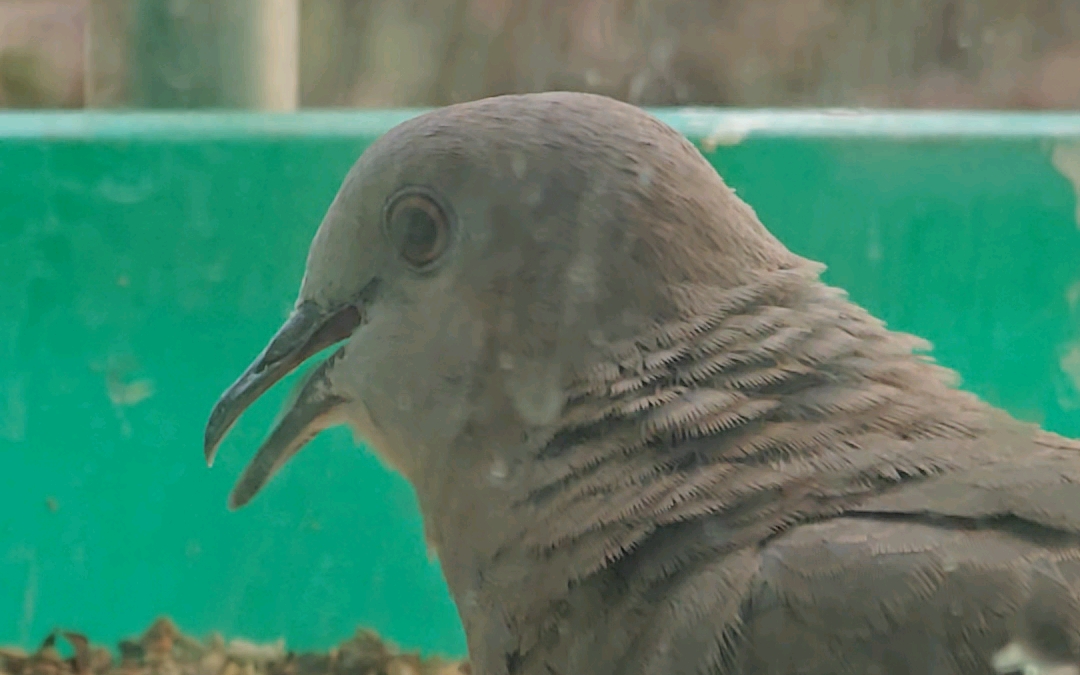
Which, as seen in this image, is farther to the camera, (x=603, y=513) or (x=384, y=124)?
(x=384, y=124)

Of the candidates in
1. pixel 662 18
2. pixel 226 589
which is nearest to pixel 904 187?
pixel 662 18

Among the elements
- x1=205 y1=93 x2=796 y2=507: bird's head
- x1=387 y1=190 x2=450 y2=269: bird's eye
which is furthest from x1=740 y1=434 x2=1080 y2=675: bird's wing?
x1=387 y1=190 x2=450 y2=269: bird's eye

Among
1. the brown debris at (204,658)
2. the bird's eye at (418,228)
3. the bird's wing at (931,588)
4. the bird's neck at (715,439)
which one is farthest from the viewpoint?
the brown debris at (204,658)

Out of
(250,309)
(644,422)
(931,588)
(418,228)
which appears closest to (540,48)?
(250,309)

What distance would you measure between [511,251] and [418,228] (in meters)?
0.08

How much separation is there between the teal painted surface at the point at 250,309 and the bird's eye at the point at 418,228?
24.8 inches

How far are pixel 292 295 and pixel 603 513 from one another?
86 centimetres

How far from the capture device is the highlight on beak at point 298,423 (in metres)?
1.07

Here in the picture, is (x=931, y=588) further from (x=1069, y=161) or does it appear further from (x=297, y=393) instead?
(x=1069, y=161)

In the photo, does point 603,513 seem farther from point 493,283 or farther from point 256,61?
point 256,61

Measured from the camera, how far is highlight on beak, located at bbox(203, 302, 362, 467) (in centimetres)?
104

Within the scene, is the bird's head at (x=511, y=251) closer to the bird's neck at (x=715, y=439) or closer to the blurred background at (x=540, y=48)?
the bird's neck at (x=715, y=439)

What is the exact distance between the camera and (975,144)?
1654 mm

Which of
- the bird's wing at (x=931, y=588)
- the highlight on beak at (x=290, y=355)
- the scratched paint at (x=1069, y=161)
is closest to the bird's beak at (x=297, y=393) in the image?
the highlight on beak at (x=290, y=355)
